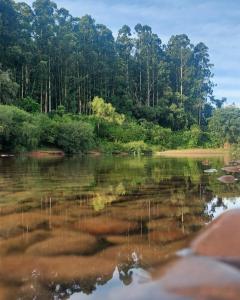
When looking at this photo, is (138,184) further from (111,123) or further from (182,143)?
(182,143)

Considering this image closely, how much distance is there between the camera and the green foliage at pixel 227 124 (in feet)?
165

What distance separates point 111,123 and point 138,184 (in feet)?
136

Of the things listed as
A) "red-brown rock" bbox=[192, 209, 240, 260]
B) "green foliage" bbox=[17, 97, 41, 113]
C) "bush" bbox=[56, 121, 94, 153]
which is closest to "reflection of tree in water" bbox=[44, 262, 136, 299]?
"red-brown rock" bbox=[192, 209, 240, 260]

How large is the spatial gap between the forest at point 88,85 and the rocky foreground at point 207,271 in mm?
33170

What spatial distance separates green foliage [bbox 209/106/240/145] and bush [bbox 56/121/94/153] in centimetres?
1682

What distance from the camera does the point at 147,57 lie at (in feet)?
227

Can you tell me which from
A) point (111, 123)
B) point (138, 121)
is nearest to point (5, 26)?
point (111, 123)

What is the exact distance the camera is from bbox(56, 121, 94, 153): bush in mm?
41750

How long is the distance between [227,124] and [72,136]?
64.1 ft

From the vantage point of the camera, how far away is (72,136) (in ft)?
137

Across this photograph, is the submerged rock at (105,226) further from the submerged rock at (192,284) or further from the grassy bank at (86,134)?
the grassy bank at (86,134)

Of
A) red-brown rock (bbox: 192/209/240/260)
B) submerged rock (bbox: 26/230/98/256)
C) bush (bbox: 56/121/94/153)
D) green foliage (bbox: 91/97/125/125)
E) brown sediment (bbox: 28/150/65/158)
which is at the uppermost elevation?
green foliage (bbox: 91/97/125/125)

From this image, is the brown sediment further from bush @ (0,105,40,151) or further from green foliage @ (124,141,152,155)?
green foliage @ (124,141,152,155)

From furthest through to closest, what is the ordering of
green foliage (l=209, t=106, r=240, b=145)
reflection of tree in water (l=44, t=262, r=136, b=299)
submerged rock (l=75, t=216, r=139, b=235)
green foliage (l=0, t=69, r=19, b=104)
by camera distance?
green foliage (l=209, t=106, r=240, b=145) < green foliage (l=0, t=69, r=19, b=104) < submerged rock (l=75, t=216, r=139, b=235) < reflection of tree in water (l=44, t=262, r=136, b=299)
